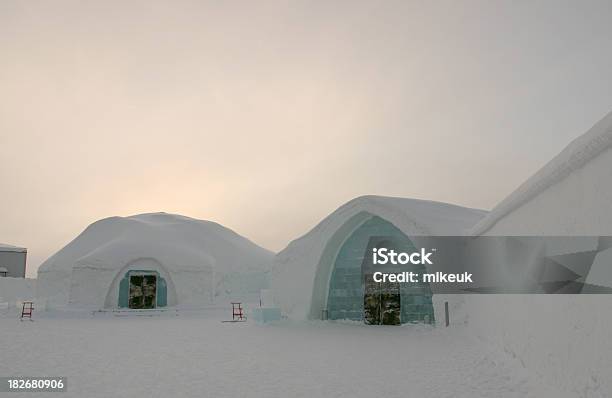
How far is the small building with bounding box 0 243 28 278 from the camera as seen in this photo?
52219mm

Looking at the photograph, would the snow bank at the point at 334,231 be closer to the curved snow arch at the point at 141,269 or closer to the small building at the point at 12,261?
the curved snow arch at the point at 141,269

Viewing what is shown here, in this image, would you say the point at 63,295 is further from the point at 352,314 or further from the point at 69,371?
the point at 69,371

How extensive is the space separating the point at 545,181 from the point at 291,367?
543 cm

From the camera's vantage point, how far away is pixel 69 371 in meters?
8.52

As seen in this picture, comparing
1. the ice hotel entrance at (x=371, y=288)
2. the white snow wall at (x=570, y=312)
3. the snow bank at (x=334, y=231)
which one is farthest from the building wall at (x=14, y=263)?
the white snow wall at (x=570, y=312)

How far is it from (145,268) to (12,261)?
34115 millimetres

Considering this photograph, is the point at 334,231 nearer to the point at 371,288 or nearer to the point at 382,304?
the point at 371,288

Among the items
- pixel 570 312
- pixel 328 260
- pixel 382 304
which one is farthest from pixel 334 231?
pixel 570 312

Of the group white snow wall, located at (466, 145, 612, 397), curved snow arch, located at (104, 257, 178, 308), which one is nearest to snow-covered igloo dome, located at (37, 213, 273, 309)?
curved snow arch, located at (104, 257, 178, 308)

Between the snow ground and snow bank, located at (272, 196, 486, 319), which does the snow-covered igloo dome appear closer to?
snow bank, located at (272, 196, 486, 319)

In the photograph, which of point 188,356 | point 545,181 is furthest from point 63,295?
point 545,181

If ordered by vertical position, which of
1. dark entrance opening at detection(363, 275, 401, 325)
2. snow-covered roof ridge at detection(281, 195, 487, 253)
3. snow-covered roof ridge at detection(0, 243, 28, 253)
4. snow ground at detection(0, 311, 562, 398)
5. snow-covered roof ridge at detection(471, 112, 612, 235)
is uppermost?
snow-covered roof ridge at detection(0, 243, 28, 253)

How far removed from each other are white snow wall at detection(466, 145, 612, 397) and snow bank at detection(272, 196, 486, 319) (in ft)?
25.2

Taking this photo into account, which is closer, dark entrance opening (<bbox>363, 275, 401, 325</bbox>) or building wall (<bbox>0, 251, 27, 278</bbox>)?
dark entrance opening (<bbox>363, 275, 401, 325</bbox>)
